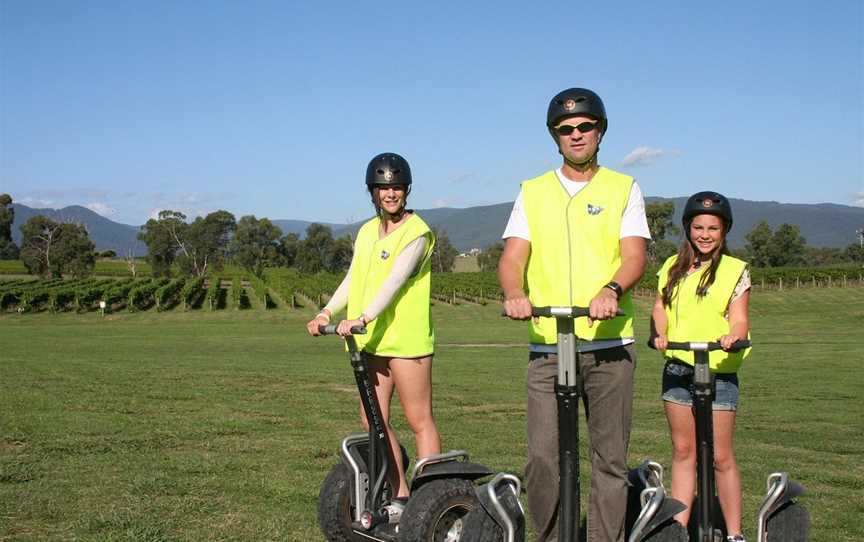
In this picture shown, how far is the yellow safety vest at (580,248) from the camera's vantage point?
3.56m

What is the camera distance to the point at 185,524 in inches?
194

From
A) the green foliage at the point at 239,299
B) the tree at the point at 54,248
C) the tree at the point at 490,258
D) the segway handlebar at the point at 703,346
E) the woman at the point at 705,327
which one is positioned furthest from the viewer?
the tree at the point at 490,258

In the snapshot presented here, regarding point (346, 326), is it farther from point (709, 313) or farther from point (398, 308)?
point (709, 313)

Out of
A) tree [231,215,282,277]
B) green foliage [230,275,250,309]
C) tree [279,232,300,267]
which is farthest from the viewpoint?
tree [279,232,300,267]

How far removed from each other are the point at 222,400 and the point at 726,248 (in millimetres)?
7910

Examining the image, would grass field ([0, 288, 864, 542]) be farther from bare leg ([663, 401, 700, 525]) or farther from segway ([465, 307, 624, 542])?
segway ([465, 307, 624, 542])

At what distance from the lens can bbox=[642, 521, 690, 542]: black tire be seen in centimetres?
359

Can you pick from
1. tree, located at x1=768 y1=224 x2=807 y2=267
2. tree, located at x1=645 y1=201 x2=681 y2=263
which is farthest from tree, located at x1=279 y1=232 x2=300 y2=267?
tree, located at x1=768 y1=224 x2=807 y2=267

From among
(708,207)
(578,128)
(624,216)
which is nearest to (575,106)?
(578,128)

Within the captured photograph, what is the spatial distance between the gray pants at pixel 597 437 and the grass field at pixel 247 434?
176 cm

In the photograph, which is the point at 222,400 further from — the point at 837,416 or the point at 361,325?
the point at 837,416

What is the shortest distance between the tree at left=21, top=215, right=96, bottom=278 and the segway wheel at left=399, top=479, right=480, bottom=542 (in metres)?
102

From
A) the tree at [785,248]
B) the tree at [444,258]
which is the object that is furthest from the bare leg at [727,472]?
the tree at [444,258]

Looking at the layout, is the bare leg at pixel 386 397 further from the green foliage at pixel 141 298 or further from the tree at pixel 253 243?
the tree at pixel 253 243
